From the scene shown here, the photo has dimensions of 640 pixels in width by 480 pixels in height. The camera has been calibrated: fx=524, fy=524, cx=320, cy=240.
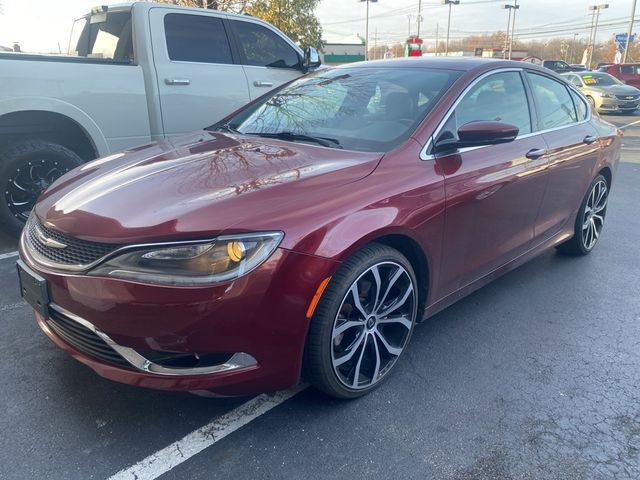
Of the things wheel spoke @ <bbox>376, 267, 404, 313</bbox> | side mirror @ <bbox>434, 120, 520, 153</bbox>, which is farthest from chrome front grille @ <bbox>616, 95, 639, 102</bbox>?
wheel spoke @ <bbox>376, 267, 404, 313</bbox>

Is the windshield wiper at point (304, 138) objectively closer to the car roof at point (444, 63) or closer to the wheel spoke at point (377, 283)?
the wheel spoke at point (377, 283)

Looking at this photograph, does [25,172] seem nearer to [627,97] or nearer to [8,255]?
[8,255]

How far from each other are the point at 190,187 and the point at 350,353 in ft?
3.55

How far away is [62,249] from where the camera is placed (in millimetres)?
2262

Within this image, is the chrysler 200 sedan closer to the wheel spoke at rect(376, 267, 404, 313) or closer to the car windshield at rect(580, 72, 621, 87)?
the wheel spoke at rect(376, 267, 404, 313)

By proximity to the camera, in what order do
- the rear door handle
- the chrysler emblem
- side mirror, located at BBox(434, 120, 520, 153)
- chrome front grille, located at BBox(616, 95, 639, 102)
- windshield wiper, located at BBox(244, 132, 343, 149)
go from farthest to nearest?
1. chrome front grille, located at BBox(616, 95, 639, 102)
2. the rear door handle
3. windshield wiper, located at BBox(244, 132, 343, 149)
4. side mirror, located at BBox(434, 120, 520, 153)
5. the chrysler emblem

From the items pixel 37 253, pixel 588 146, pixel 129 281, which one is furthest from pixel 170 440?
pixel 588 146

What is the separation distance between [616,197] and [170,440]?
692cm

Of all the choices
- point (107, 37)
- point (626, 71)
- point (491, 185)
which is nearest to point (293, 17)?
point (107, 37)

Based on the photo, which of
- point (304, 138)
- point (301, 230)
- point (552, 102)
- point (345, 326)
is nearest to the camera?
point (301, 230)

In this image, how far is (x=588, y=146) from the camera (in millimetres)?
4199

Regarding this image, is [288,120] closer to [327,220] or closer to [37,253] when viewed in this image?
[327,220]

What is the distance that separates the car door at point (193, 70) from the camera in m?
5.15

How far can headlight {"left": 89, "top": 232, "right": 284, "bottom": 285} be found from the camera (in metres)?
2.02
